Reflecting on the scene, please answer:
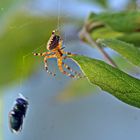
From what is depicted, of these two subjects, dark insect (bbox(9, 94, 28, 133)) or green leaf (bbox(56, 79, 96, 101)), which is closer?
dark insect (bbox(9, 94, 28, 133))

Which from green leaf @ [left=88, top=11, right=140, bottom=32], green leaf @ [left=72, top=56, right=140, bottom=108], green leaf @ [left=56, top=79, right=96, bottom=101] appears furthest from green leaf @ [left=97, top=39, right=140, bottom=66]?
green leaf @ [left=56, top=79, right=96, bottom=101]

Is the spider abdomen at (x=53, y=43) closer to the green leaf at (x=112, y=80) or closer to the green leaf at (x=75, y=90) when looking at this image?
the green leaf at (x=112, y=80)

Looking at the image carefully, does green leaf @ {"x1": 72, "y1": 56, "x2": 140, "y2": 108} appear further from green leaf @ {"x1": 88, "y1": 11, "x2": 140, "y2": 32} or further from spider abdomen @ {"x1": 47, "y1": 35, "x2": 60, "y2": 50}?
green leaf @ {"x1": 88, "y1": 11, "x2": 140, "y2": 32}

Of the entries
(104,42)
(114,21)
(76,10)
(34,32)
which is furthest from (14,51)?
(104,42)

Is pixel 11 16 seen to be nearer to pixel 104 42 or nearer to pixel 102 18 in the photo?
pixel 102 18

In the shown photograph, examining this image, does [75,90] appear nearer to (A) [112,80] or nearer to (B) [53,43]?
(B) [53,43]

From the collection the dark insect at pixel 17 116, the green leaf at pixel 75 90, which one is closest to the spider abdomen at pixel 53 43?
the dark insect at pixel 17 116

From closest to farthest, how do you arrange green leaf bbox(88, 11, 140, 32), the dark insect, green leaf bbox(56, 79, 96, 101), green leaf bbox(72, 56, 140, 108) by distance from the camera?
1. green leaf bbox(72, 56, 140, 108)
2. the dark insect
3. green leaf bbox(88, 11, 140, 32)
4. green leaf bbox(56, 79, 96, 101)
